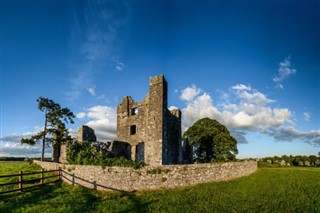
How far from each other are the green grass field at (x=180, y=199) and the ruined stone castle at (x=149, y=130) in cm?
701

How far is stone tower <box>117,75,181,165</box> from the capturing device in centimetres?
2281

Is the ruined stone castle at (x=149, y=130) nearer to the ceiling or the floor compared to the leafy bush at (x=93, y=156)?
nearer to the ceiling

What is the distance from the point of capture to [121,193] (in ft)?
53.9

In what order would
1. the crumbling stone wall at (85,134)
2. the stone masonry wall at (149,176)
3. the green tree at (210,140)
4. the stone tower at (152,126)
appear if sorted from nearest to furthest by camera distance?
1. the stone masonry wall at (149,176)
2. the stone tower at (152,126)
3. the crumbling stone wall at (85,134)
4. the green tree at (210,140)

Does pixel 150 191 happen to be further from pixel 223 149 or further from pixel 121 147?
pixel 223 149

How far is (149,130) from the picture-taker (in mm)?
23438

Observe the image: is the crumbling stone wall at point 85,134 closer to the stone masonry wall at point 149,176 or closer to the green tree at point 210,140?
the stone masonry wall at point 149,176

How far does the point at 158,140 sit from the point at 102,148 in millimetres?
5992

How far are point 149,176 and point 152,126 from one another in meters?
7.21

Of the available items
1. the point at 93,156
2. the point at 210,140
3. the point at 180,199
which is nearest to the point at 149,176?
the point at 180,199

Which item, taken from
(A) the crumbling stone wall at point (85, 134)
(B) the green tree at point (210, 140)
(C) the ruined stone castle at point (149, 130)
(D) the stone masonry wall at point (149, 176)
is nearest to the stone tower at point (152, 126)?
(C) the ruined stone castle at point (149, 130)

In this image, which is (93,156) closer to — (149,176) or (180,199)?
(149,176)

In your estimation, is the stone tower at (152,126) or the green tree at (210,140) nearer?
the stone tower at (152,126)

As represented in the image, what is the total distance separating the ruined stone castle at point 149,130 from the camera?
2286cm
